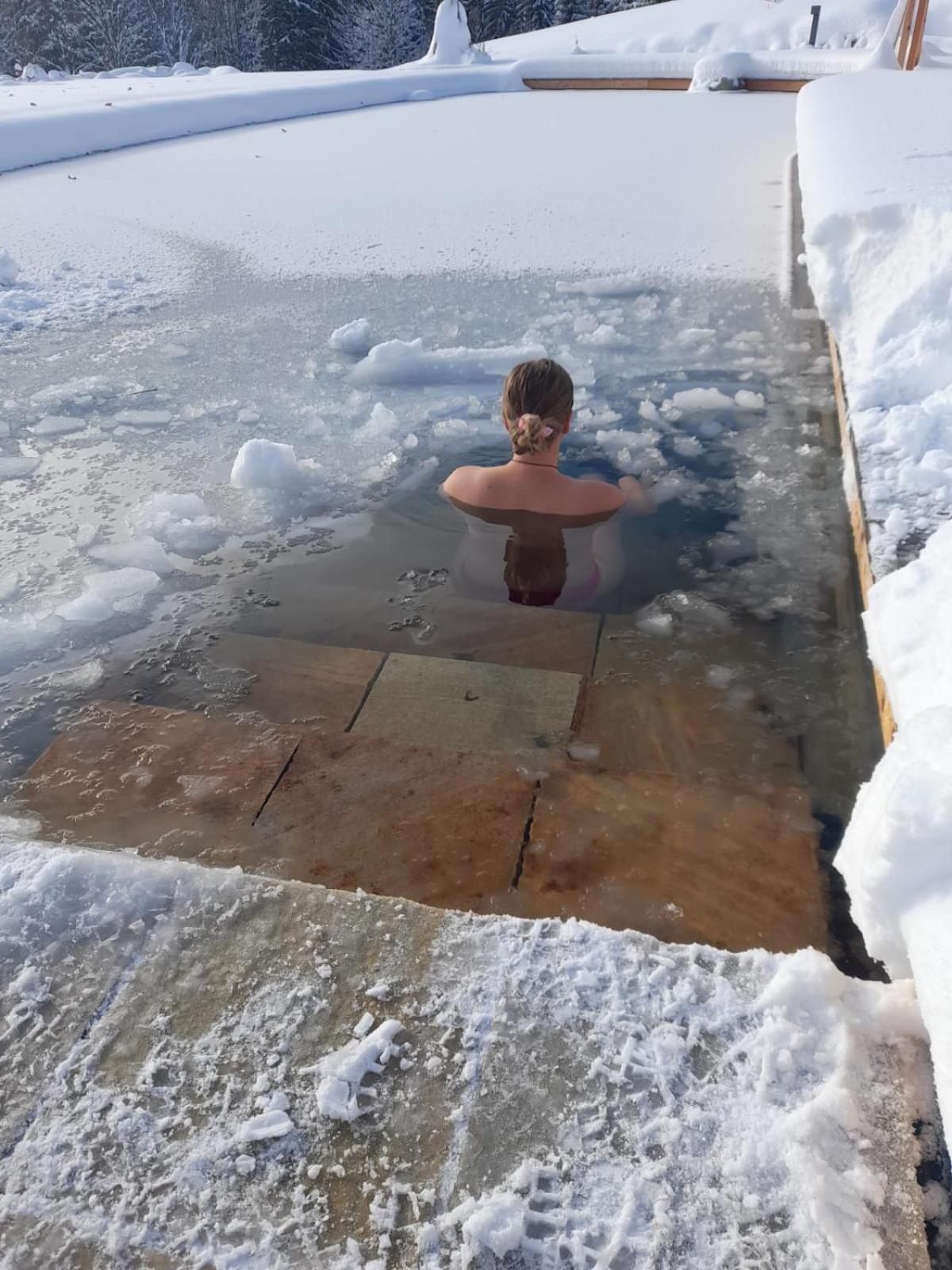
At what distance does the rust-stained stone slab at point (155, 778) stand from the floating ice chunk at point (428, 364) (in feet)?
6.98

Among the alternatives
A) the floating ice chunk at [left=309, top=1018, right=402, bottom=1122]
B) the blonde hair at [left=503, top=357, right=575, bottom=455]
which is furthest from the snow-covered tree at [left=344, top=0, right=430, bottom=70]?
the floating ice chunk at [left=309, top=1018, right=402, bottom=1122]

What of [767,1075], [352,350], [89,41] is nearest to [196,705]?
[767,1075]

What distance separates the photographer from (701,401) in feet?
11.5

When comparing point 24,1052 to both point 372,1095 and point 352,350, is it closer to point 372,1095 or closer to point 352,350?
point 372,1095

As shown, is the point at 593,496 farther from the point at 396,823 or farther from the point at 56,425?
the point at 56,425

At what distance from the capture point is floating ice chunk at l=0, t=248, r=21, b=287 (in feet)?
15.6

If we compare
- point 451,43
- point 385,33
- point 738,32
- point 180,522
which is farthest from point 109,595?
point 385,33

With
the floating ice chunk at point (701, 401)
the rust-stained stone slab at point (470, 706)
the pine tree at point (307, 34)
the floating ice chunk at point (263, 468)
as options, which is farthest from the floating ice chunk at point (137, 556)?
the pine tree at point (307, 34)

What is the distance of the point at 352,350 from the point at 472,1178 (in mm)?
3610

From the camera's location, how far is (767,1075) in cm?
103

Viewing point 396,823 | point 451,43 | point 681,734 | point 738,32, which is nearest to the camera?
point 396,823

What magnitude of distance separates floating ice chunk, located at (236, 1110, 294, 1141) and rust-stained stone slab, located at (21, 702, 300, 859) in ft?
2.23

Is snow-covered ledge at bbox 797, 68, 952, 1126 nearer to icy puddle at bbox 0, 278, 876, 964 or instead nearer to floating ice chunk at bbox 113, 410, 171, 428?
icy puddle at bbox 0, 278, 876, 964

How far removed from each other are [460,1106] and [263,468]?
2.34 metres
